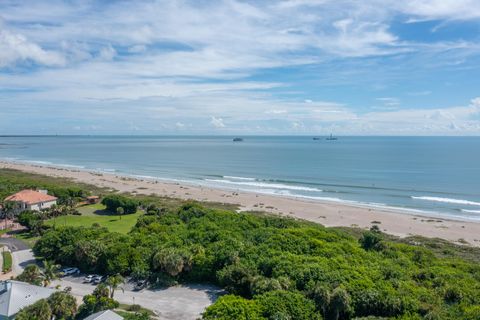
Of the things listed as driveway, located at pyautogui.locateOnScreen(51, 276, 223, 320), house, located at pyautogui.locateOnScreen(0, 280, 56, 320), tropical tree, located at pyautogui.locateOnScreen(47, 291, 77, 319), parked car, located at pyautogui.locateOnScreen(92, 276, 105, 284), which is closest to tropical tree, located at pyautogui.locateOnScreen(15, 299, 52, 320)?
tropical tree, located at pyautogui.locateOnScreen(47, 291, 77, 319)

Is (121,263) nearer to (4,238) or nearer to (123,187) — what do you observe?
(4,238)

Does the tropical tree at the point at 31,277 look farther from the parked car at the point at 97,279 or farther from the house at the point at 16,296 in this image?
the parked car at the point at 97,279

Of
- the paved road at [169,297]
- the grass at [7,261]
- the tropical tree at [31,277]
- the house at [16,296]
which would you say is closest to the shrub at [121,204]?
the grass at [7,261]

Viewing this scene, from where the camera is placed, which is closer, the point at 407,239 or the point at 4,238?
the point at 4,238

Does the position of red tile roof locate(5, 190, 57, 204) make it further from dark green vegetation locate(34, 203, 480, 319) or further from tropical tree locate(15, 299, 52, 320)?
tropical tree locate(15, 299, 52, 320)

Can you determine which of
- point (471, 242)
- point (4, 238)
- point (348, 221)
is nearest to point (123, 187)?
point (4, 238)
